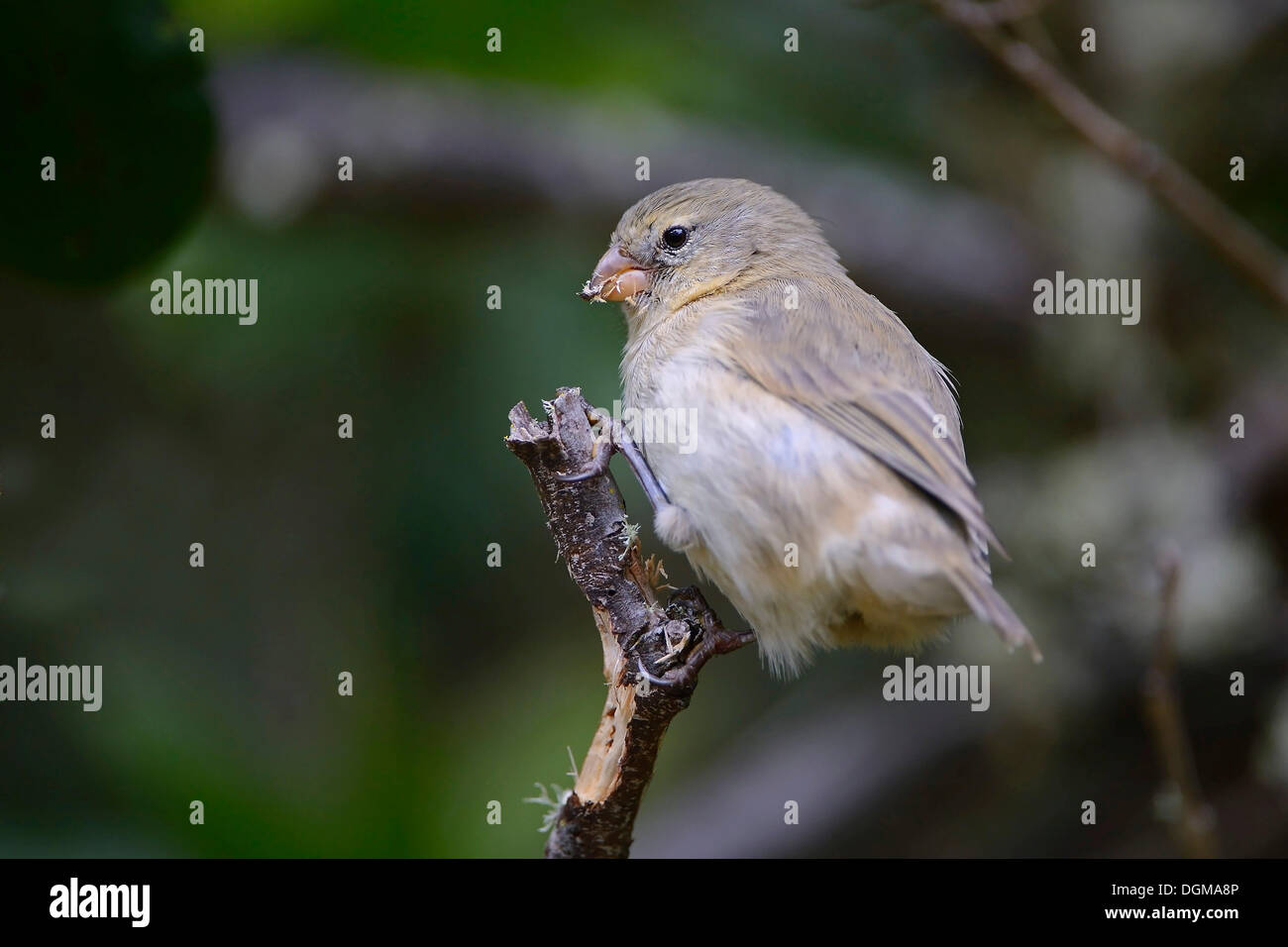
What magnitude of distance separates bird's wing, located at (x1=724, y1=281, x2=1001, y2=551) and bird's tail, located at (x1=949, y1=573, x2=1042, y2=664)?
155 mm

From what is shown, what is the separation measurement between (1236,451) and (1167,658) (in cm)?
274

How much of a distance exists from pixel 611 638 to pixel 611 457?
1.72ft

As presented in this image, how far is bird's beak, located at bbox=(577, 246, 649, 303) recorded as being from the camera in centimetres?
442

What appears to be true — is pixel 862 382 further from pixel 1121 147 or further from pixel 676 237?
pixel 1121 147

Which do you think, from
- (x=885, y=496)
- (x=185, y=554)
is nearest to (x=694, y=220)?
(x=885, y=496)

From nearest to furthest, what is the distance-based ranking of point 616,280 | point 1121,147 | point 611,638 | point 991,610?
point 991,610 < point 611,638 < point 1121,147 < point 616,280

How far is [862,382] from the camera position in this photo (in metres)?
3.66

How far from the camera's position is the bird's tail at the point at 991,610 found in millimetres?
3055

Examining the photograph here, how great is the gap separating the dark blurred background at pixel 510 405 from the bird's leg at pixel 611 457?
1.30 metres
